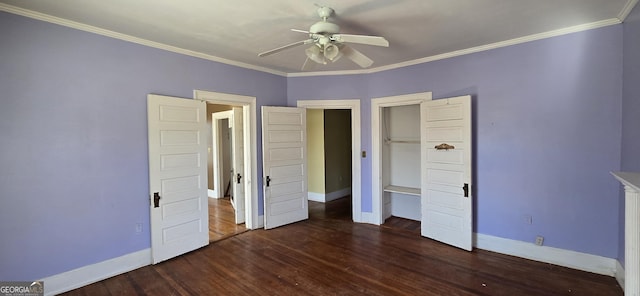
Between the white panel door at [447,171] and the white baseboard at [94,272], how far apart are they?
12.2 feet

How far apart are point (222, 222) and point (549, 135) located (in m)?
4.87

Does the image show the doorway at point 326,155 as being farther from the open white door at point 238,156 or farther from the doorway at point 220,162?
the open white door at point 238,156

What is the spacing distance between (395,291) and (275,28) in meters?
2.90

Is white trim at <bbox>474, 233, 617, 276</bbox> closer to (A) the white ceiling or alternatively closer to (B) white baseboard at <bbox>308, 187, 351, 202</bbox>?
(A) the white ceiling

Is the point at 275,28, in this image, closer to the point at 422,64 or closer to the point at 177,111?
the point at 177,111

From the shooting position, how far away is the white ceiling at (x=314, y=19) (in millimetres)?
2377

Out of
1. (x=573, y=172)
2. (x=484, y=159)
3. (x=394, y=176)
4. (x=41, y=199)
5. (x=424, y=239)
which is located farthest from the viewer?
(x=394, y=176)

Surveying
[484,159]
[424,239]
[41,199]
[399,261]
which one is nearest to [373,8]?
[484,159]

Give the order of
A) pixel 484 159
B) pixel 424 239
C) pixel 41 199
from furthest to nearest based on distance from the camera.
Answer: pixel 424 239 < pixel 484 159 < pixel 41 199

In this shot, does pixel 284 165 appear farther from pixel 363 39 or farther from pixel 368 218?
pixel 363 39

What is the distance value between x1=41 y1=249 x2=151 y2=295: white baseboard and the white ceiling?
2448 mm

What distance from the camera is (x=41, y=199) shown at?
2578 millimetres

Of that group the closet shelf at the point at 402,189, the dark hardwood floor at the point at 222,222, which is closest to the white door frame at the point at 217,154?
the dark hardwood floor at the point at 222,222

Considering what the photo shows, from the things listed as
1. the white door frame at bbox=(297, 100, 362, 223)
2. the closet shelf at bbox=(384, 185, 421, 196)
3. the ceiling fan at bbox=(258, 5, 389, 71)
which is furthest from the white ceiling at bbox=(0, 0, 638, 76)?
the closet shelf at bbox=(384, 185, 421, 196)
